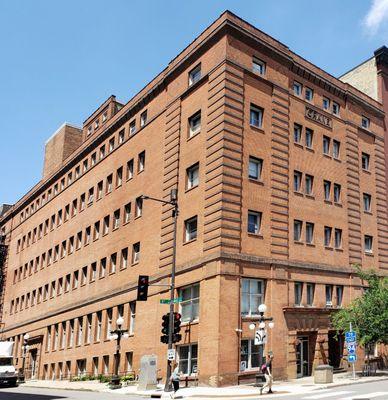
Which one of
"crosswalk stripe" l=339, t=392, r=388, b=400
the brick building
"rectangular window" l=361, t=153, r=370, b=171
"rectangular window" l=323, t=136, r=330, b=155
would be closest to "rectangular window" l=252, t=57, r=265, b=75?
the brick building

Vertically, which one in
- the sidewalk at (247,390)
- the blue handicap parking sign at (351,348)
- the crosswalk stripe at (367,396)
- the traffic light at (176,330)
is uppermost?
the traffic light at (176,330)

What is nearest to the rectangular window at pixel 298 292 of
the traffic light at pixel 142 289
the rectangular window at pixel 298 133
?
the rectangular window at pixel 298 133

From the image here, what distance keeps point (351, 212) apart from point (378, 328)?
11.4 meters

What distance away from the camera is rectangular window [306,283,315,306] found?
131 feet

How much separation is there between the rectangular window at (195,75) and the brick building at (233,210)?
0.10 m

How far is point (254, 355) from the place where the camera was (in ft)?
117

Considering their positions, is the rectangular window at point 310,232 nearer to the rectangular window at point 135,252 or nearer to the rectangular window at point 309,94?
the rectangular window at point 309,94

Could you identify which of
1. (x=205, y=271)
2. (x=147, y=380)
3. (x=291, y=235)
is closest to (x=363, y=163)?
(x=291, y=235)

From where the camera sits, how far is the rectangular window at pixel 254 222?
37.8m

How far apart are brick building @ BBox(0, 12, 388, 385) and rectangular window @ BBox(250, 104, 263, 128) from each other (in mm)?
79

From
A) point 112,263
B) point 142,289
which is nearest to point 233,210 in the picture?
point 142,289

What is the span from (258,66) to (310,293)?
52.9 ft

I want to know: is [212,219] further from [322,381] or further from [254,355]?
[322,381]

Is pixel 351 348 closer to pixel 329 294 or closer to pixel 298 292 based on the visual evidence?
pixel 298 292
